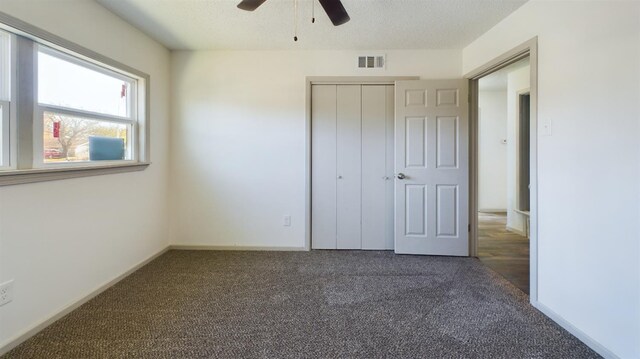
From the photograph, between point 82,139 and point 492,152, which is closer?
point 82,139

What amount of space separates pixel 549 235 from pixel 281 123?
9.24 ft

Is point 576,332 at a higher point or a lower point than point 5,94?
→ lower

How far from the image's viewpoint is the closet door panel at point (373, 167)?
3588 millimetres

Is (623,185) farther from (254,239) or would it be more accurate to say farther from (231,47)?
(231,47)

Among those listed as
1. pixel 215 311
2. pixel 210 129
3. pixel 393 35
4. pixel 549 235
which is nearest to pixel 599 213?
pixel 549 235

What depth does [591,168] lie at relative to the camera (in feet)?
5.98

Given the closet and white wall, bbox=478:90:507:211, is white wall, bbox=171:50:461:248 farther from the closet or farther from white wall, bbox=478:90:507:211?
white wall, bbox=478:90:507:211

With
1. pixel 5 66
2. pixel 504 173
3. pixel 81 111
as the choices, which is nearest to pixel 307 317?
pixel 81 111

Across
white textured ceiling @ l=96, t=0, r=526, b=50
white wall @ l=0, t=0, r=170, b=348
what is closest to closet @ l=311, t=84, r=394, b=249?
white textured ceiling @ l=96, t=0, r=526, b=50

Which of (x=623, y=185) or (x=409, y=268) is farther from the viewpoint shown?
(x=409, y=268)

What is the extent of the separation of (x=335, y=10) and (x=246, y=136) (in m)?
1.97

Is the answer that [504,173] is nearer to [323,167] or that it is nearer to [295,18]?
[323,167]

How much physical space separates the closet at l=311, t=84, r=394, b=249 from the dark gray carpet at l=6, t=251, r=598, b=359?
604 mm

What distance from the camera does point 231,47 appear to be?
3477 millimetres
